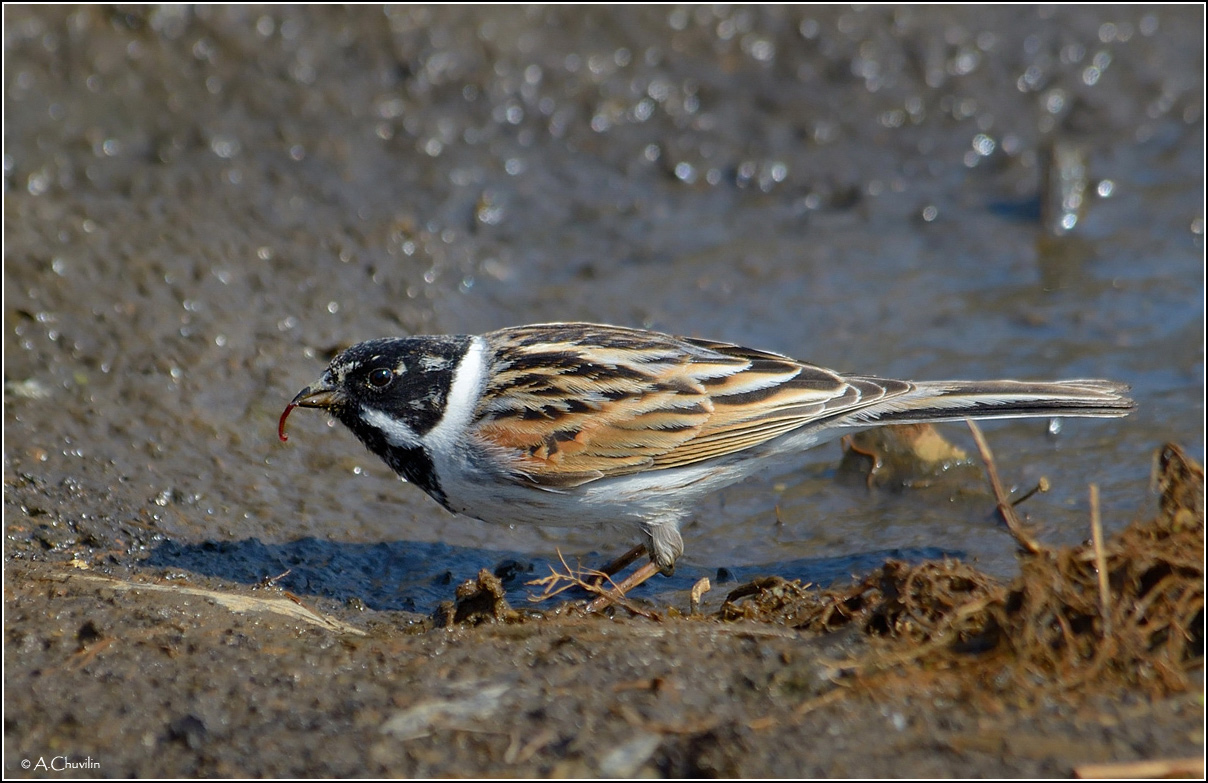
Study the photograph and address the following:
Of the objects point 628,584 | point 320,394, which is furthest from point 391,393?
point 628,584

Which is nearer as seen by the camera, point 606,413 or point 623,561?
point 606,413

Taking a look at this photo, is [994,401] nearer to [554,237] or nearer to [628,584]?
[628,584]

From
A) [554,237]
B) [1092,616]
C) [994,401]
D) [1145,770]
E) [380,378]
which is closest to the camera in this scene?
[1145,770]

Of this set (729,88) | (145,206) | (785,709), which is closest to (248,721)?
(785,709)

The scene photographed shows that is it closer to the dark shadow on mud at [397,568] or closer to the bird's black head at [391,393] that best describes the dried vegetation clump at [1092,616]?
the dark shadow on mud at [397,568]

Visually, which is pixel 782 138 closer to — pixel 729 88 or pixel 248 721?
pixel 729 88
